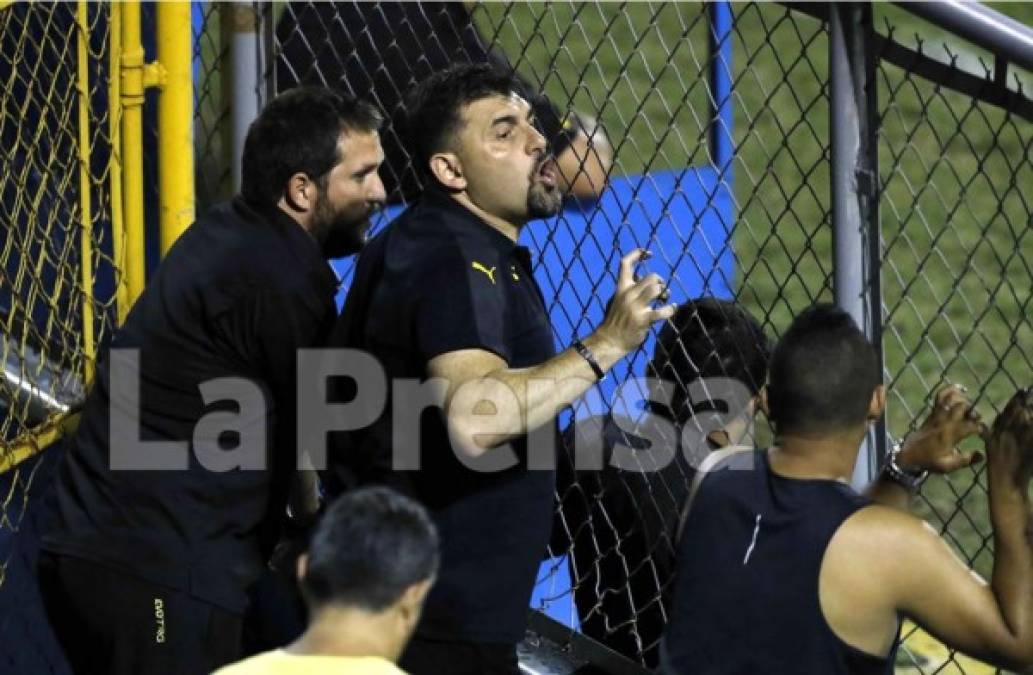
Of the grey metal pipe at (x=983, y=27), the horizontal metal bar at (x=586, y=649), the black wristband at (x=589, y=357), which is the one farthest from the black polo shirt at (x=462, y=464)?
the grey metal pipe at (x=983, y=27)

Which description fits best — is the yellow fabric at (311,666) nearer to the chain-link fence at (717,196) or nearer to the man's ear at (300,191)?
the chain-link fence at (717,196)

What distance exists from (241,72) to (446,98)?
3.96 feet

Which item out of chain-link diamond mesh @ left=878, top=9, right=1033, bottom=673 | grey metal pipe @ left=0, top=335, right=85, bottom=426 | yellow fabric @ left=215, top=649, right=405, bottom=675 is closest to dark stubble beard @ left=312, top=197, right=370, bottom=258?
grey metal pipe @ left=0, top=335, right=85, bottom=426

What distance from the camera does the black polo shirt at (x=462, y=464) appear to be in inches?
166

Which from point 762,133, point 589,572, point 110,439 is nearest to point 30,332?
point 110,439

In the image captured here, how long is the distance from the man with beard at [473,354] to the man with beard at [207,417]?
22 centimetres

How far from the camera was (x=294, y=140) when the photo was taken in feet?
15.5

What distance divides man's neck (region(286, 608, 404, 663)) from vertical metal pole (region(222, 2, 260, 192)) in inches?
97.9

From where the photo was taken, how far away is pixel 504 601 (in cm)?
429

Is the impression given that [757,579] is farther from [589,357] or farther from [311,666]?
[311,666]

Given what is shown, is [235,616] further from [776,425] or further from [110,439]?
[776,425]

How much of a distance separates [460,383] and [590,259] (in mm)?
2630

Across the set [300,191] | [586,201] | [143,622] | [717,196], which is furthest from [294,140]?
[717,196]

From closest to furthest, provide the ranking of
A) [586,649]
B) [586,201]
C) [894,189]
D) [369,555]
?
[369,555]
[586,649]
[586,201]
[894,189]
